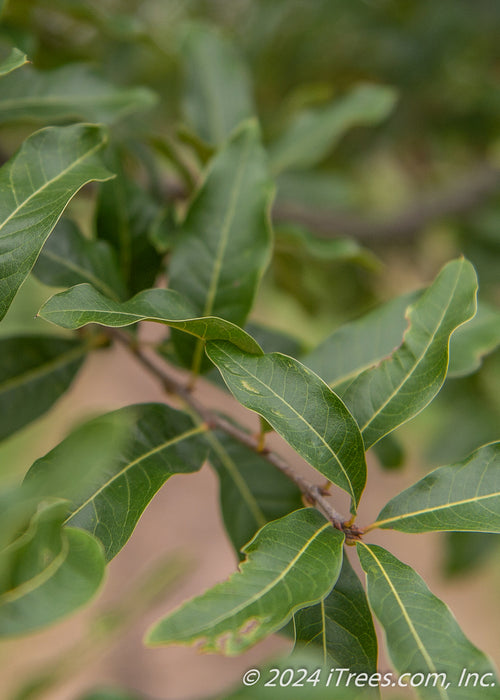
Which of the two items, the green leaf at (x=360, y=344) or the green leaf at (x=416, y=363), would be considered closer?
the green leaf at (x=416, y=363)

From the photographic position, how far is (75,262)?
0.57 meters

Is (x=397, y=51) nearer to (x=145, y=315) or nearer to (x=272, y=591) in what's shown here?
(x=145, y=315)

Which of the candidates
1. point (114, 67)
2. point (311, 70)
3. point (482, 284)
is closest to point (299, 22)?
point (311, 70)

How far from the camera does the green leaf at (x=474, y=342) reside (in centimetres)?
59

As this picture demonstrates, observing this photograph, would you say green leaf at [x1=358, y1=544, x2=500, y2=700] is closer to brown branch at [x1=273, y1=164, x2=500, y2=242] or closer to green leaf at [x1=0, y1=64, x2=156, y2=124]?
green leaf at [x1=0, y1=64, x2=156, y2=124]

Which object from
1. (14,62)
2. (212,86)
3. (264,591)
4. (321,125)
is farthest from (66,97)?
(264,591)

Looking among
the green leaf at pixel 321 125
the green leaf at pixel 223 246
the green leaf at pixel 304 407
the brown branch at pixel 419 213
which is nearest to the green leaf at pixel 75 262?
the green leaf at pixel 223 246

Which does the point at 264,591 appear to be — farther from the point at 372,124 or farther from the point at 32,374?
the point at 372,124

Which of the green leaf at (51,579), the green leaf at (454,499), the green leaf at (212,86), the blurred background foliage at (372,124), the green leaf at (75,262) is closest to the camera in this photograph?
the green leaf at (51,579)

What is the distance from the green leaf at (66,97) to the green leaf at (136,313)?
0.89 ft

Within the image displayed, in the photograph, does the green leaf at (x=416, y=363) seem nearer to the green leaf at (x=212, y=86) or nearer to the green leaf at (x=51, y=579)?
the green leaf at (x=51, y=579)

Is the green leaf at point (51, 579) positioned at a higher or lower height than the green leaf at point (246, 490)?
higher

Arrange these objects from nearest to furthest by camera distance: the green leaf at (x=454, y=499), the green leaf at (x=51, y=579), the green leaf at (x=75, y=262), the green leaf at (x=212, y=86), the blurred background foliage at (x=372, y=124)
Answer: the green leaf at (x=51, y=579) < the green leaf at (x=454, y=499) < the green leaf at (x=75, y=262) < the green leaf at (x=212, y=86) < the blurred background foliage at (x=372, y=124)

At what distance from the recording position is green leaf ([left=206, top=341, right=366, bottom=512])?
17.9 inches
